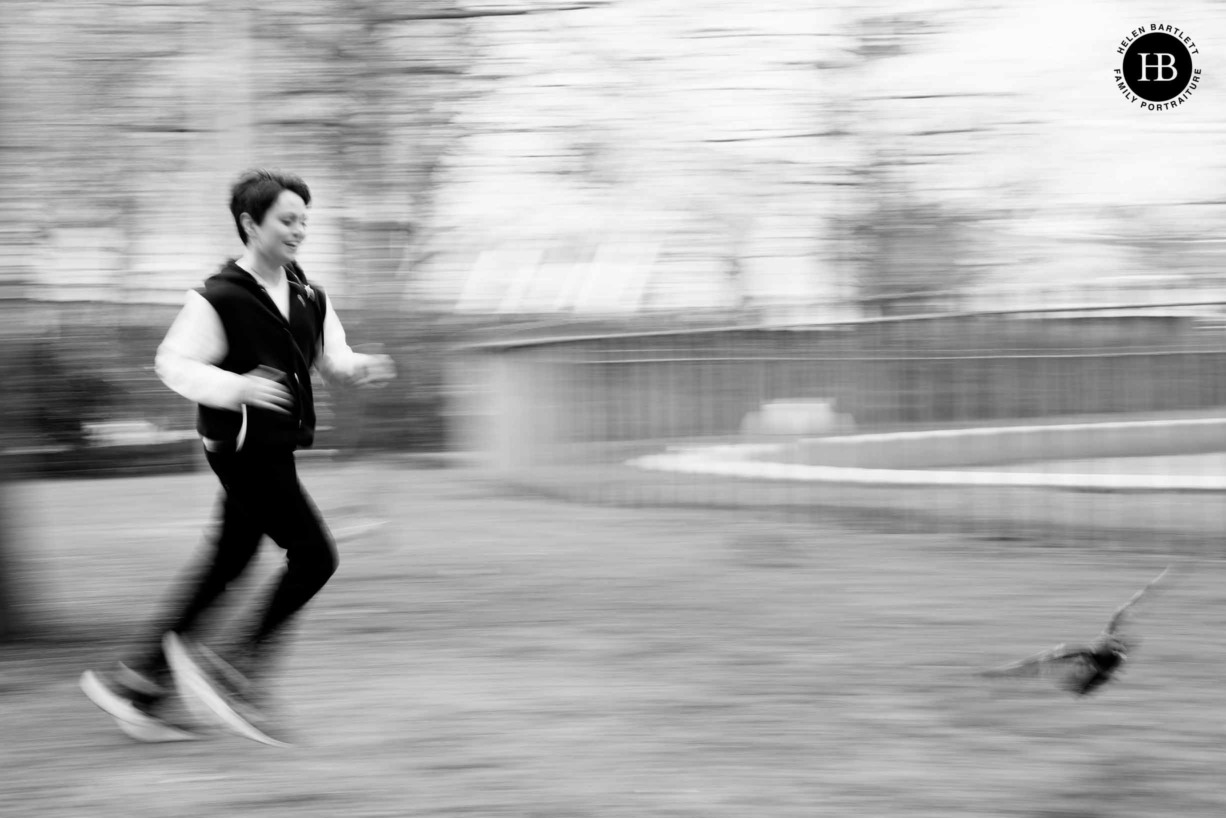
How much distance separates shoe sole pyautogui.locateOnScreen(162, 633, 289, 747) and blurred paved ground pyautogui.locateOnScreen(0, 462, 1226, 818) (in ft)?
0.19

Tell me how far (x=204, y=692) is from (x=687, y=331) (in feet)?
19.9

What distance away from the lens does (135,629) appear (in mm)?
5621

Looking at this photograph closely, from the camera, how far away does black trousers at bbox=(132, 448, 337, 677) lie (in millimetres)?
3842

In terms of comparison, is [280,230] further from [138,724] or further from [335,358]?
[138,724]

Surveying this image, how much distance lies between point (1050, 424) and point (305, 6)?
15.0 feet

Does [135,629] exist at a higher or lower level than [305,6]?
lower

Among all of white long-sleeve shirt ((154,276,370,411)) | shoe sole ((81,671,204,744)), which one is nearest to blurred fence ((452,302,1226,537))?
shoe sole ((81,671,204,744))

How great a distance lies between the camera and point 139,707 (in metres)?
4.09

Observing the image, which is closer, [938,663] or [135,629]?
[938,663]

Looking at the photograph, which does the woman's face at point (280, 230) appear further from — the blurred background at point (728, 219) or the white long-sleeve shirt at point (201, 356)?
the blurred background at point (728, 219)

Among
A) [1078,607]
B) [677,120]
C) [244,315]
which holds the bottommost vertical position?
[1078,607]

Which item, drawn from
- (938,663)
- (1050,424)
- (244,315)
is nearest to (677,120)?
(1050,424)

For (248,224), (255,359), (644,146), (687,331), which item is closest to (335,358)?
(255,359)

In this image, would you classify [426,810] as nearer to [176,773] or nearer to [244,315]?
[176,773]
